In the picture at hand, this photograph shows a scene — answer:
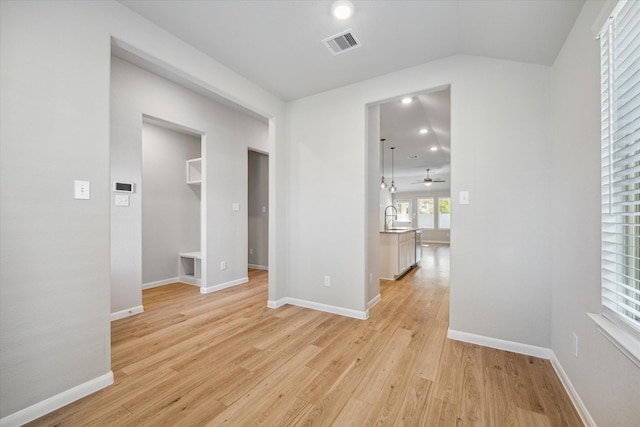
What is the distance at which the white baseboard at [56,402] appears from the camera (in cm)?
150

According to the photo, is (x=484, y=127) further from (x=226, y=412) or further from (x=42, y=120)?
(x=42, y=120)

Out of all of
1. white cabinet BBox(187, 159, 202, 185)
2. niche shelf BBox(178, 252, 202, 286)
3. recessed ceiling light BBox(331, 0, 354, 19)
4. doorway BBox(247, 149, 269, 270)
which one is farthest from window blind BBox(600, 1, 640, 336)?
doorway BBox(247, 149, 269, 270)

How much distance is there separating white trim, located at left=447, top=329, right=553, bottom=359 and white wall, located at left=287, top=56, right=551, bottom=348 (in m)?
0.04

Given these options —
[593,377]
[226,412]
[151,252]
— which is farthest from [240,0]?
[151,252]

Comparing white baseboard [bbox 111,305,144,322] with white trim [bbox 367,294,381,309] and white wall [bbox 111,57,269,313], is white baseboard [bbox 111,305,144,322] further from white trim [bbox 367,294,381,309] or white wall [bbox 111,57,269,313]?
white trim [bbox 367,294,381,309]

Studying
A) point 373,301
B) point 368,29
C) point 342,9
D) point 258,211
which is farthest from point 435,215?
point 342,9

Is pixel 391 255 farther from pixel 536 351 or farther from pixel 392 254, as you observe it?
pixel 536 351

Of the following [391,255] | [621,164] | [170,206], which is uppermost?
[621,164]

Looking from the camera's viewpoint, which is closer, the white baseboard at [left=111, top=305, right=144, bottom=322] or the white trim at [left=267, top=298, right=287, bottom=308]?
the white baseboard at [left=111, top=305, right=144, bottom=322]

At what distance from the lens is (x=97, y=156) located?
1840 millimetres

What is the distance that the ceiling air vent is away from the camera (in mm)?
2361

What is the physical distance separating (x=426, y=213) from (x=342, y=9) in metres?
11.8

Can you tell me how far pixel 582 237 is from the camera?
1.65 metres

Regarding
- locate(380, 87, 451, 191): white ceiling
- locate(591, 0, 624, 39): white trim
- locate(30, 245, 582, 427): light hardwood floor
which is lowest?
locate(30, 245, 582, 427): light hardwood floor
